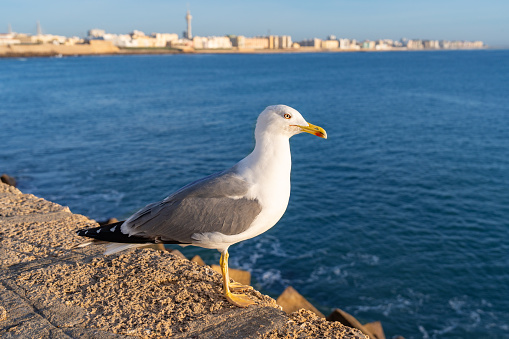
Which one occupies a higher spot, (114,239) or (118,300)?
(114,239)

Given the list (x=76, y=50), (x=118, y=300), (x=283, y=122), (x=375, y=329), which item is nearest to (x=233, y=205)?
(x=283, y=122)

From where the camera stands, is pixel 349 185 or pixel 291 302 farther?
pixel 349 185

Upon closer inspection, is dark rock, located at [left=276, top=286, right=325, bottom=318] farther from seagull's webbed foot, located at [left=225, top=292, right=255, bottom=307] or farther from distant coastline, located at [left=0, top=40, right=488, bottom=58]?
distant coastline, located at [left=0, top=40, right=488, bottom=58]

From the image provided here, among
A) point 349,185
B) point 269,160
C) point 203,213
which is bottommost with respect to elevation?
point 349,185

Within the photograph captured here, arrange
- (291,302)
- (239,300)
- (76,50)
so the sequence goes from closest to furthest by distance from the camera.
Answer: (239,300)
(291,302)
(76,50)

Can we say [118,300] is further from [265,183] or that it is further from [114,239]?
[265,183]

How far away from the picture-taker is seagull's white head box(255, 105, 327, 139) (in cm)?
334

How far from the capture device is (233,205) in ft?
10.7

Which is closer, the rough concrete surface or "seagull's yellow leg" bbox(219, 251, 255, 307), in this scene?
the rough concrete surface

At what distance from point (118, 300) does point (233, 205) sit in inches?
45.7

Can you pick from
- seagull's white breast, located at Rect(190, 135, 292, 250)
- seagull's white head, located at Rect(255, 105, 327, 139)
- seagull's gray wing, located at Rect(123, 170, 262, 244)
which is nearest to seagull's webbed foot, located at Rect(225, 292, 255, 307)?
seagull's white breast, located at Rect(190, 135, 292, 250)

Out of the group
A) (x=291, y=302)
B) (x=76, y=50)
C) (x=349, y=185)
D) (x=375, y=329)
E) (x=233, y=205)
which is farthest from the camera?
(x=76, y=50)

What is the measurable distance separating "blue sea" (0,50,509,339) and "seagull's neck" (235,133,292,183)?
6.87 metres

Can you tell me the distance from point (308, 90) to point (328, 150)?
30.3 metres
